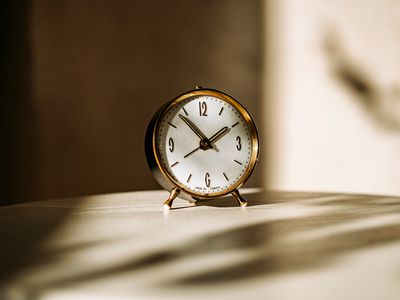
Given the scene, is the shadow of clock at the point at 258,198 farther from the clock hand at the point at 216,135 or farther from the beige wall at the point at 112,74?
the beige wall at the point at 112,74

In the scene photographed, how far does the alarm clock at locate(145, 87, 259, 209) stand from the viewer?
3.89 feet

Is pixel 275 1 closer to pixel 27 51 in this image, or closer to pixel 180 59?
pixel 180 59

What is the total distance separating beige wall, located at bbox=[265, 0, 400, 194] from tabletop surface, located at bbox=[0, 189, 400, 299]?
764 mm

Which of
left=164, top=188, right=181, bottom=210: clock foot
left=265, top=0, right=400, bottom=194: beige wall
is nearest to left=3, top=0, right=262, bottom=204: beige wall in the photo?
left=265, top=0, right=400, bottom=194: beige wall

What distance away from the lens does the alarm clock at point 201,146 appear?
1.19 metres

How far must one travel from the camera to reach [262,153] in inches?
80.4

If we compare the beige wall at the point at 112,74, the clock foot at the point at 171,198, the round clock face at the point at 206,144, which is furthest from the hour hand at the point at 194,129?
the beige wall at the point at 112,74

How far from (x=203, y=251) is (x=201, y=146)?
448mm

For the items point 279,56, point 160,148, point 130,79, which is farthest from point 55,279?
point 279,56

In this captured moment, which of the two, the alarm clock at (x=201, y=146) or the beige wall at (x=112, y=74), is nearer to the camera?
the alarm clock at (x=201, y=146)

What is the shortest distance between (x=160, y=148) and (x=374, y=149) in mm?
1112

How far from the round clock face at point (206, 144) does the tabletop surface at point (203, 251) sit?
70 millimetres

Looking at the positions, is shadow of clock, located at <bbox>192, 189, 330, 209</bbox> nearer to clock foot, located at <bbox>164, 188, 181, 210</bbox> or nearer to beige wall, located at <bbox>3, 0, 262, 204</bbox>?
clock foot, located at <bbox>164, 188, 181, 210</bbox>

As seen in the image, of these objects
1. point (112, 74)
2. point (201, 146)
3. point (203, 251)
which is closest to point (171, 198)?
point (201, 146)
